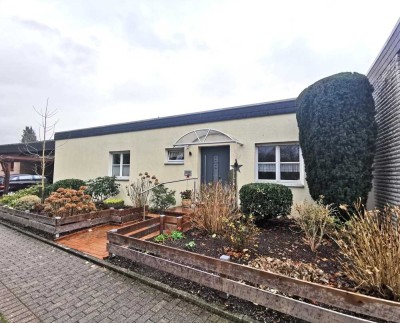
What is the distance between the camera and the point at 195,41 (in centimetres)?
971

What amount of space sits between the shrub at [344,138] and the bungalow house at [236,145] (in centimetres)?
46

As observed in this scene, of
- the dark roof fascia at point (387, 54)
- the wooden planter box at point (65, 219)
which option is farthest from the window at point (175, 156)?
the dark roof fascia at point (387, 54)

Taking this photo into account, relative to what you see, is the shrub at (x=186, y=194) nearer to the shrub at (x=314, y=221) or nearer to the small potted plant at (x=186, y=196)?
the small potted plant at (x=186, y=196)

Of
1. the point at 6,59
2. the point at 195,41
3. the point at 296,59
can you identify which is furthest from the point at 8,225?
the point at 296,59

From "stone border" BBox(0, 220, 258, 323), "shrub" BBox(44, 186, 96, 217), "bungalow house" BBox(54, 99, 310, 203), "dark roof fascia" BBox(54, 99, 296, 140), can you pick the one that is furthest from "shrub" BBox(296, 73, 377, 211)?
"shrub" BBox(44, 186, 96, 217)

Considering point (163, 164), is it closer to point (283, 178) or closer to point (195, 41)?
point (283, 178)

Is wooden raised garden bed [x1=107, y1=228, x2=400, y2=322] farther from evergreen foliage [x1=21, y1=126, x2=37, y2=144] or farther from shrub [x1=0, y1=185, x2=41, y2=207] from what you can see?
evergreen foliage [x1=21, y1=126, x2=37, y2=144]

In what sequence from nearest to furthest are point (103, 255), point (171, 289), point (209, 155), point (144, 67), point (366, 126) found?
point (171, 289), point (103, 255), point (366, 126), point (209, 155), point (144, 67)

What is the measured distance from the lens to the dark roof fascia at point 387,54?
13.7 ft

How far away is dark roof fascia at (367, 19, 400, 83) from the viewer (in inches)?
165

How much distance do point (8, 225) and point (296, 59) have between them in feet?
42.5

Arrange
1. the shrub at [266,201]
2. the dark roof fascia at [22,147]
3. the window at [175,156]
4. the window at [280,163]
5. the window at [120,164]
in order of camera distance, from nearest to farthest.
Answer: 1. the shrub at [266,201]
2. the window at [280,163]
3. the window at [175,156]
4. the window at [120,164]
5. the dark roof fascia at [22,147]

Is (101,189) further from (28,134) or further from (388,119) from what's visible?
(28,134)

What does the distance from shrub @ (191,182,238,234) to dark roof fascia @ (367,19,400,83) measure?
4.33m
